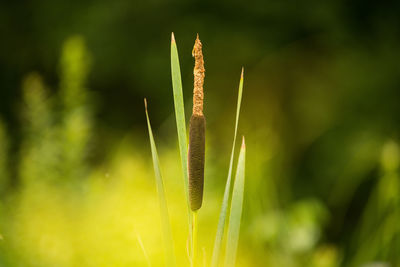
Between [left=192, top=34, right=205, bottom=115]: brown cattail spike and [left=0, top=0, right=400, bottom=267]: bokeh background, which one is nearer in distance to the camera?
[left=192, top=34, right=205, bottom=115]: brown cattail spike

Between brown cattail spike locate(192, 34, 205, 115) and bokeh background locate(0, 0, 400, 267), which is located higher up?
brown cattail spike locate(192, 34, 205, 115)

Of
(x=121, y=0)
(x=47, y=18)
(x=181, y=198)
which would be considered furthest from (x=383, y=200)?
(x=47, y=18)

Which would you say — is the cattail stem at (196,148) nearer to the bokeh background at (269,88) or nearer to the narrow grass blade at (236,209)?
the narrow grass blade at (236,209)

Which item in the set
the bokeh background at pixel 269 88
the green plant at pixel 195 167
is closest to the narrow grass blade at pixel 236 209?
the green plant at pixel 195 167

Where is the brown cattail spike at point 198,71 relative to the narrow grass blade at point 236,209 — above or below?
above

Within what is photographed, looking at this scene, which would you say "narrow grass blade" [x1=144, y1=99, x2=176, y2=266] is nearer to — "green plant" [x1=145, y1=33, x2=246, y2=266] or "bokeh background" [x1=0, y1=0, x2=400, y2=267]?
"green plant" [x1=145, y1=33, x2=246, y2=266]

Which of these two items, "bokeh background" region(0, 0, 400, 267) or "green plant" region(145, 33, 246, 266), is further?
"bokeh background" region(0, 0, 400, 267)

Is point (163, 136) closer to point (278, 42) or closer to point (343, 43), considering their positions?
point (278, 42)

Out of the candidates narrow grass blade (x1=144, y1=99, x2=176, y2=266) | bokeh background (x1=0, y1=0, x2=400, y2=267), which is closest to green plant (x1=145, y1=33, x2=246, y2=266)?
narrow grass blade (x1=144, y1=99, x2=176, y2=266)

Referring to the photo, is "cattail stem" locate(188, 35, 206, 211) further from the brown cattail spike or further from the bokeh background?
the bokeh background
